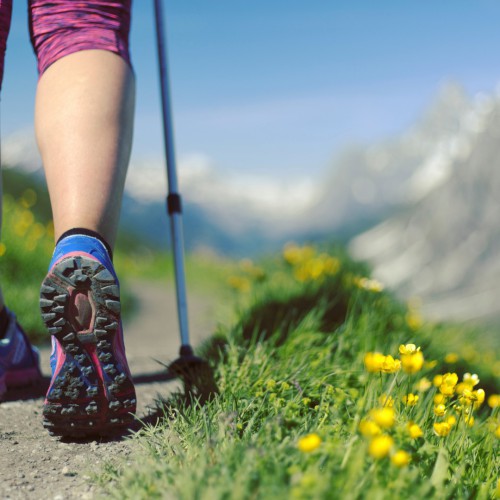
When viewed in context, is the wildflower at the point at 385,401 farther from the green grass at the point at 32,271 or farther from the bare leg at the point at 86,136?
the green grass at the point at 32,271

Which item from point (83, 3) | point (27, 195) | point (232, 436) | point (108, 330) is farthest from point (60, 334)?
point (27, 195)

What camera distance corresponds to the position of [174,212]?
9.73 feet

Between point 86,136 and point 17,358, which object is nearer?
point 86,136

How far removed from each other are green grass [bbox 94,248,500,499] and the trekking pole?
14 centimetres

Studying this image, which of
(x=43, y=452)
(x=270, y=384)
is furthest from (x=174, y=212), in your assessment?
(x=43, y=452)

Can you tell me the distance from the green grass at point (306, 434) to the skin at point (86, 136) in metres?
0.70

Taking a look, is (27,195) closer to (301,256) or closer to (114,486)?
(301,256)

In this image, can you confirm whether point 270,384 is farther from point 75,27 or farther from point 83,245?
point 75,27

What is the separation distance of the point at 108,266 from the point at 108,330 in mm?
197

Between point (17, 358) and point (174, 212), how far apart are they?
1.00m

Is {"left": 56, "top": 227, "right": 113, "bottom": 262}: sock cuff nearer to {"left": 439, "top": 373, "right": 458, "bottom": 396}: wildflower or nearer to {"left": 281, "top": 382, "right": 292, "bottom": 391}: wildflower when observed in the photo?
{"left": 281, "top": 382, "right": 292, "bottom": 391}: wildflower

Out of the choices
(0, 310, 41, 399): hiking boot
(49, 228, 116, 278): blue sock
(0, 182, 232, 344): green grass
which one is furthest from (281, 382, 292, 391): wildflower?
(0, 182, 232, 344): green grass

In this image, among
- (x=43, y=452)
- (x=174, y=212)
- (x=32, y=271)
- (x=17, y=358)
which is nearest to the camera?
(x=43, y=452)

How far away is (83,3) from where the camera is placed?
206cm
